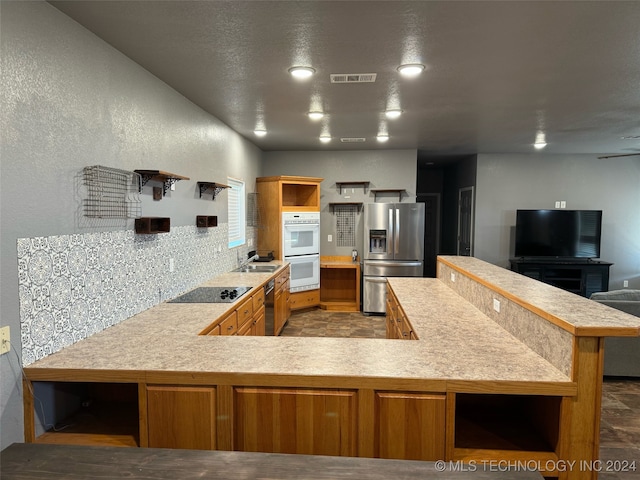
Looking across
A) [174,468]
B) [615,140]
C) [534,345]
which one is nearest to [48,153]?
[174,468]

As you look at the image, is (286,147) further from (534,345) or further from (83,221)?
(534,345)

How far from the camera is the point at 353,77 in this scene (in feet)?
Answer: 9.47

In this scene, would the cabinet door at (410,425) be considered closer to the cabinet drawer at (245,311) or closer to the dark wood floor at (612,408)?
the dark wood floor at (612,408)

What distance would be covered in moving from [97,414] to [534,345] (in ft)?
7.26

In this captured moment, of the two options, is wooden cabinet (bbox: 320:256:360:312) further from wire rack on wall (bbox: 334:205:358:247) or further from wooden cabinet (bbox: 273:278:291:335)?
wooden cabinet (bbox: 273:278:291:335)

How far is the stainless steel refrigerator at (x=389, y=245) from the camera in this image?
19.5 ft

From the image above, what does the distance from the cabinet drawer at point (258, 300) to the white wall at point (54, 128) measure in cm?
120

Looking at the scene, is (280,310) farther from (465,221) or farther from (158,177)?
(465,221)

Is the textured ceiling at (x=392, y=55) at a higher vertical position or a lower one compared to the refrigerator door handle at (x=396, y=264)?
higher

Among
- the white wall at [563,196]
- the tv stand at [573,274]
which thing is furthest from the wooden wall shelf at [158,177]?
the tv stand at [573,274]

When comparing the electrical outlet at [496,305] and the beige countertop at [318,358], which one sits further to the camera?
the electrical outlet at [496,305]

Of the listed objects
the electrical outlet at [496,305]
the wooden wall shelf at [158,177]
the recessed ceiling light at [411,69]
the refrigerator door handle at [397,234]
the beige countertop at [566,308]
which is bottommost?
the electrical outlet at [496,305]

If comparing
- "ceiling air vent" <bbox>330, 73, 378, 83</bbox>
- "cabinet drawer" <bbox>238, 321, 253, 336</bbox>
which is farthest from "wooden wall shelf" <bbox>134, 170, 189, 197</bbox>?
"ceiling air vent" <bbox>330, 73, 378, 83</bbox>

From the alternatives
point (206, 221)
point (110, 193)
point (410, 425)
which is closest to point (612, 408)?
point (410, 425)
